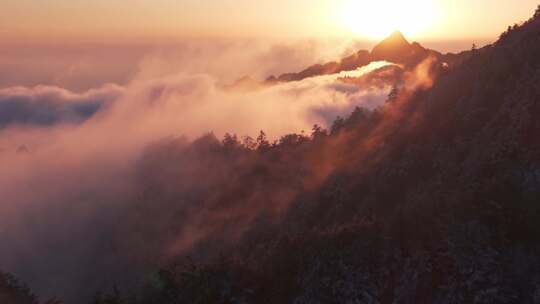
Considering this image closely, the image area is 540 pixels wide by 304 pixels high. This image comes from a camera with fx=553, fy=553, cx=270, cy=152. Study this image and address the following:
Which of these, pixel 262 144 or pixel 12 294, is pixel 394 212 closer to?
pixel 12 294

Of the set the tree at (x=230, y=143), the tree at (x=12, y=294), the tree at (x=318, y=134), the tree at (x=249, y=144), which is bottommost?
the tree at (x=230, y=143)

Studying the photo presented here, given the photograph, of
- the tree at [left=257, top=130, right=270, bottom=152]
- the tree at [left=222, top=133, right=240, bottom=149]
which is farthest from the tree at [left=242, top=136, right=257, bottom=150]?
the tree at [left=222, top=133, right=240, bottom=149]

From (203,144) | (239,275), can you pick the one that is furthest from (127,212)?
(239,275)

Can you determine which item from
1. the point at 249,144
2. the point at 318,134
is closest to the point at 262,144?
the point at 249,144

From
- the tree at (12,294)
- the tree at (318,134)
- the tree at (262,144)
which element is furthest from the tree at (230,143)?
the tree at (12,294)

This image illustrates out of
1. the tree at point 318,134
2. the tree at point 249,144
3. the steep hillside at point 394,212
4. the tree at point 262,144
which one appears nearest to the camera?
the steep hillside at point 394,212

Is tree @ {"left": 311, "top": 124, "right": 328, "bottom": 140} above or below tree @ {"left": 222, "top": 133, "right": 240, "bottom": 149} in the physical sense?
above

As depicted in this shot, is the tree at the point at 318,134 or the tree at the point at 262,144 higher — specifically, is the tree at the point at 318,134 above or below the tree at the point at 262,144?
above

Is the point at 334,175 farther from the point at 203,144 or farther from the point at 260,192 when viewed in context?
the point at 203,144

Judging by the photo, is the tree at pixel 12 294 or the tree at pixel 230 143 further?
the tree at pixel 230 143

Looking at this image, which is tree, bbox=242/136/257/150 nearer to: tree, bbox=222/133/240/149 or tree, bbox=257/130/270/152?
tree, bbox=257/130/270/152

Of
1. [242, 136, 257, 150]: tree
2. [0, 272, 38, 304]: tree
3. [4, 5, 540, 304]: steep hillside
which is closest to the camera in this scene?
[4, 5, 540, 304]: steep hillside

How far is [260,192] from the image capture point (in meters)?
114

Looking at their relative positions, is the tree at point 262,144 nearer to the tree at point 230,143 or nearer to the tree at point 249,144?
the tree at point 249,144
